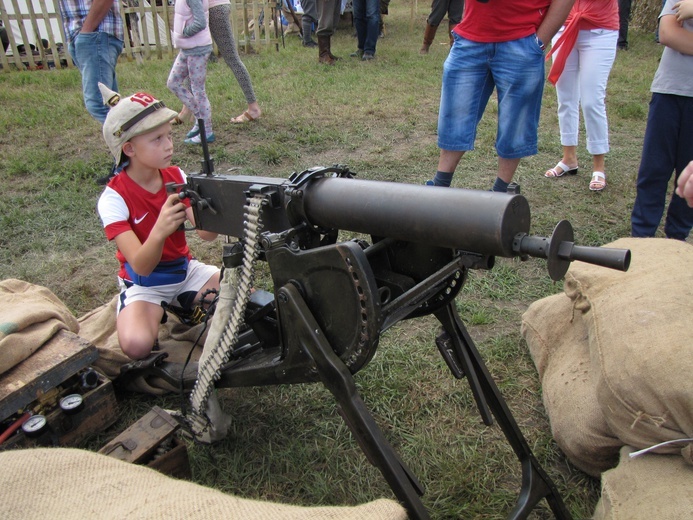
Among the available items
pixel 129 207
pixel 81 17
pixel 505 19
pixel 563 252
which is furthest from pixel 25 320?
pixel 81 17

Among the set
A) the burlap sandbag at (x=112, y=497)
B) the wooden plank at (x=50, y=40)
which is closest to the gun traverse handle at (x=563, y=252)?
the burlap sandbag at (x=112, y=497)

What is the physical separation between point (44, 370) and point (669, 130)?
3.62m

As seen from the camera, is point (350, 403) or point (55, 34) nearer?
point (350, 403)

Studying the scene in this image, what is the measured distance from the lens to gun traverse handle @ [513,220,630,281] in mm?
1240

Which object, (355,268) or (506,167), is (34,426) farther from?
(506,167)

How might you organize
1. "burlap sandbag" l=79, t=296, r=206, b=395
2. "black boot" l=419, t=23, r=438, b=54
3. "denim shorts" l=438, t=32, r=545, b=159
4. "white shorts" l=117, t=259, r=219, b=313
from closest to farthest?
"burlap sandbag" l=79, t=296, r=206, b=395, "white shorts" l=117, t=259, r=219, b=313, "denim shorts" l=438, t=32, r=545, b=159, "black boot" l=419, t=23, r=438, b=54

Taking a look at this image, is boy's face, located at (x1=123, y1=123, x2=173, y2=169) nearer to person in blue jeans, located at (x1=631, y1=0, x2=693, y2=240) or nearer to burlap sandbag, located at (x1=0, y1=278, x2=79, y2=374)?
burlap sandbag, located at (x1=0, y1=278, x2=79, y2=374)

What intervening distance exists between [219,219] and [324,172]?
1.71 ft

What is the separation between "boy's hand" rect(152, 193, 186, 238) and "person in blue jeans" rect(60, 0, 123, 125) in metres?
3.70

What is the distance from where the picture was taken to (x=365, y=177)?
17.2 ft

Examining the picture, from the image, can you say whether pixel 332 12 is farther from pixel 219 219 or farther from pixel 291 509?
pixel 291 509

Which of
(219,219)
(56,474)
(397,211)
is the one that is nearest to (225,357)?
(219,219)

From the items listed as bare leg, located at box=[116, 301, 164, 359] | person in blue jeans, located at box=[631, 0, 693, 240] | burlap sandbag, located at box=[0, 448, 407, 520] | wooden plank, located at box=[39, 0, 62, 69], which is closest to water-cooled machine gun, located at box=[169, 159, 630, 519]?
burlap sandbag, located at box=[0, 448, 407, 520]

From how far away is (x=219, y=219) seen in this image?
6.59 ft
